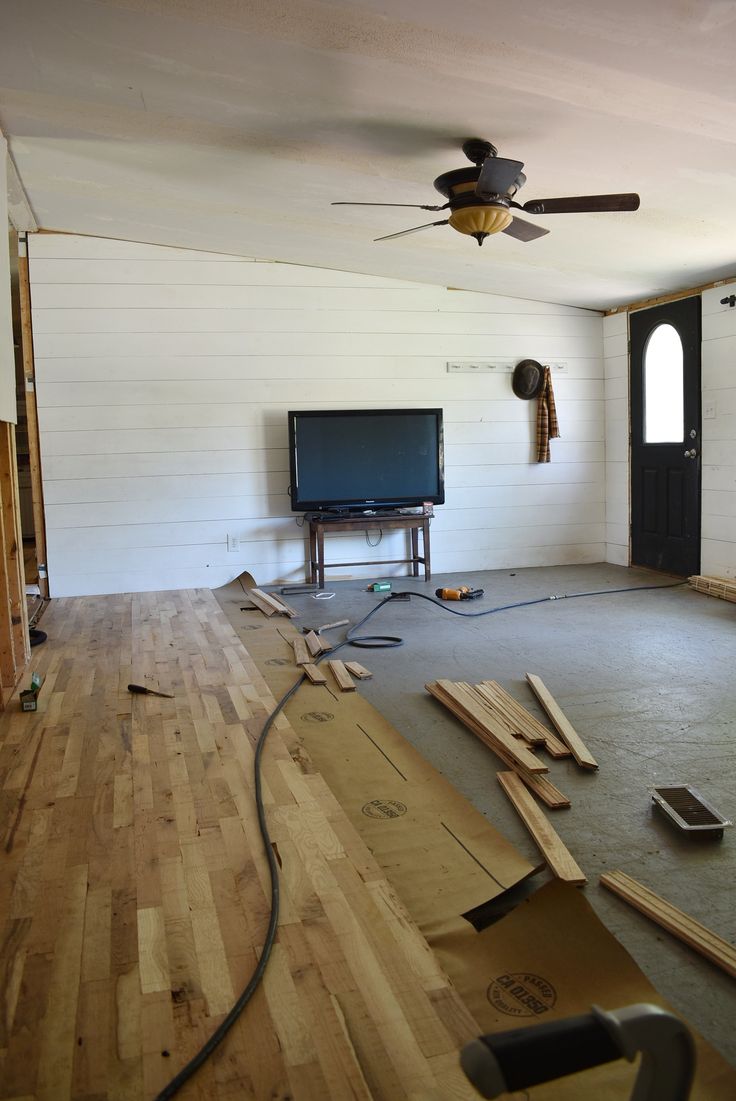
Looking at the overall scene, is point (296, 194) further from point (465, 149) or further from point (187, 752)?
point (187, 752)

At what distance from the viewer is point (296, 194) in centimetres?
537

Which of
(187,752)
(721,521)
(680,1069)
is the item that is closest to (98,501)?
(187,752)

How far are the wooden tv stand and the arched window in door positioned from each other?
231 centimetres

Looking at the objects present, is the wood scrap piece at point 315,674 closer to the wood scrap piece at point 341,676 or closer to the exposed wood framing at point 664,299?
the wood scrap piece at point 341,676

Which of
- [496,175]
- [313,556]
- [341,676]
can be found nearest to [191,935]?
[341,676]

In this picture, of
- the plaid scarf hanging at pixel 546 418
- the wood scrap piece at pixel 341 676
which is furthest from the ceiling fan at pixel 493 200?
the plaid scarf hanging at pixel 546 418

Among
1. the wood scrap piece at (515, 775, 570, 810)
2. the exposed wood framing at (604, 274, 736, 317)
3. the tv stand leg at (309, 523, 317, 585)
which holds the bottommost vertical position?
the wood scrap piece at (515, 775, 570, 810)

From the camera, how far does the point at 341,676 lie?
173 inches

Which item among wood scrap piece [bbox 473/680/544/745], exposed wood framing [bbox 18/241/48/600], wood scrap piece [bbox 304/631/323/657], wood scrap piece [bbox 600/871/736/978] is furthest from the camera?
exposed wood framing [bbox 18/241/48/600]

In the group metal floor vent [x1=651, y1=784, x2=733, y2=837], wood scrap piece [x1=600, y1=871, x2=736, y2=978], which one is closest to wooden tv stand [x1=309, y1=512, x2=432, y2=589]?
metal floor vent [x1=651, y1=784, x2=733, y2=837]

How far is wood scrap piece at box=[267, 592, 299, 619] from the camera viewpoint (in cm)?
613

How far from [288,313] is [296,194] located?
6.95ft

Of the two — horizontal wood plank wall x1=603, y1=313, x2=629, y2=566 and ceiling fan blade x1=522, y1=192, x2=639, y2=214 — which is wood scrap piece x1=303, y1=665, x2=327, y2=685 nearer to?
ceiling fan blade x1=522, y1=192, x2=639, y2=214

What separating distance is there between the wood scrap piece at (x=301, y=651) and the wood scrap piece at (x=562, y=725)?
1.29m
